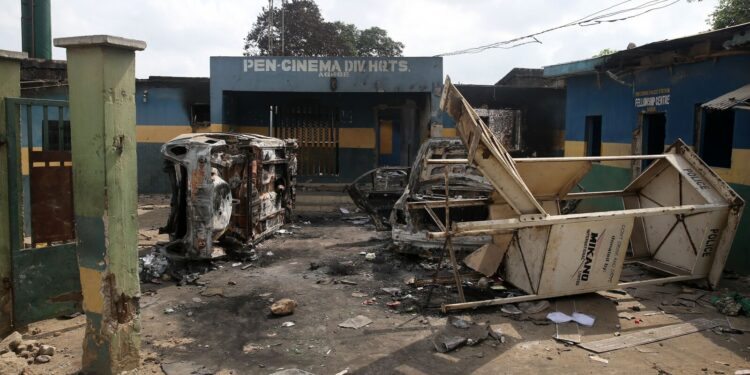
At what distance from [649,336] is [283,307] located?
3.78 meters

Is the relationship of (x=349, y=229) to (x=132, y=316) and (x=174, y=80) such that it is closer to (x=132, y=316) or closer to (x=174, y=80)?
(x=132, y=316)

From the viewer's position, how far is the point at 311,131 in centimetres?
1636

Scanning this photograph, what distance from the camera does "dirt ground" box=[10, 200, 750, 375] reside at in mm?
4656

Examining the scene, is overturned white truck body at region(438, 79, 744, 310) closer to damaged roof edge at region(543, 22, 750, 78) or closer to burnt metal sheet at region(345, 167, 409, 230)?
damaged roof edge at region(543, 22, 750, 78)

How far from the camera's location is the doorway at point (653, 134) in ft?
33.9

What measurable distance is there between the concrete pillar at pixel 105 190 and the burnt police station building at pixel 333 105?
1083 centimetres

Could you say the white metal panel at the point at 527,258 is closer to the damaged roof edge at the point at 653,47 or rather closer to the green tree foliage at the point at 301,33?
the damaged roof edge at the point at 653,47

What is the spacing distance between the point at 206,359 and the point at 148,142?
13.2 m

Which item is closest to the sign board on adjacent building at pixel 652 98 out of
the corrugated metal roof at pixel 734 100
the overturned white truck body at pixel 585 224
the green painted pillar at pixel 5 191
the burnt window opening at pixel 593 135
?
the burnt window opening at pixel 593 135

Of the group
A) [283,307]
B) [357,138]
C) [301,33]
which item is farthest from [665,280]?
[301,33]

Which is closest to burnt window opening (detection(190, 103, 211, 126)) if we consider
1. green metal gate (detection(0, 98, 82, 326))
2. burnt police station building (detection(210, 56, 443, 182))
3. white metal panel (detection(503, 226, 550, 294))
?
burnt police station building (detection(210, 56, 443, 182))

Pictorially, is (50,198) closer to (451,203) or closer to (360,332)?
(360,332)

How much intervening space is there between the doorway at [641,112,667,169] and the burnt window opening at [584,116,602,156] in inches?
77.4

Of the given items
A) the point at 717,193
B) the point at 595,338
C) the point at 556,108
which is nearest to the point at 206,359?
the point at 595,338
